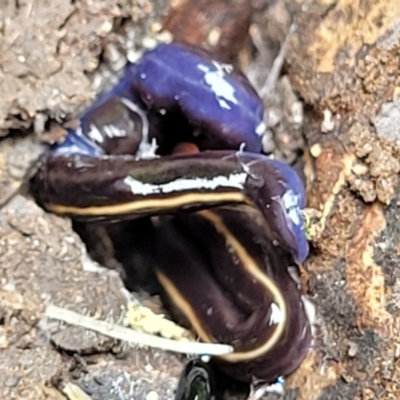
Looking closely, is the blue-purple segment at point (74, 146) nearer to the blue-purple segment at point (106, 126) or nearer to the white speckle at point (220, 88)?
the blue-purple segment at point (106, 126)

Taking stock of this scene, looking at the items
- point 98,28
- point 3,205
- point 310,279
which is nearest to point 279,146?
point 310,279

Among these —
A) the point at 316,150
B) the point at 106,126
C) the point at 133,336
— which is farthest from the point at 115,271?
the point at 316,150

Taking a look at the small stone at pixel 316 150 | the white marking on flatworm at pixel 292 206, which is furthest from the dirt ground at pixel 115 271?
the white marking on flatworm at pixel 292 206

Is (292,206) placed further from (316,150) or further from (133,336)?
(133,336)

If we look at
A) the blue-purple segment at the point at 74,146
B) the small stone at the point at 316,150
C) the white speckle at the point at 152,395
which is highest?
the small stone at the point at 316,150

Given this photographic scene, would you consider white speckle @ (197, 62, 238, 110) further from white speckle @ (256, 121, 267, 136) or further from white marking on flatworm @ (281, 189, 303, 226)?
white marking on flatworm @ (281, 189, 303, 226)

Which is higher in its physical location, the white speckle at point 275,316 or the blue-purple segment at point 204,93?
the blue-purple segment at point 204,93

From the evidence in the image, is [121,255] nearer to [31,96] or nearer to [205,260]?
[205,260]
